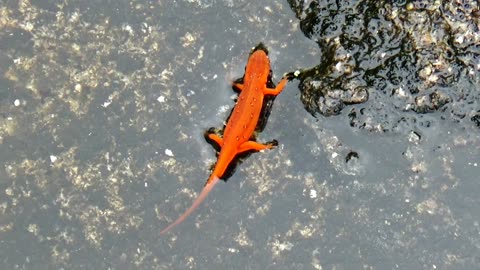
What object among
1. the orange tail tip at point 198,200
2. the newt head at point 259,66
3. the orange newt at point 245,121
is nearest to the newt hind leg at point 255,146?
the orange newt at point 245,121

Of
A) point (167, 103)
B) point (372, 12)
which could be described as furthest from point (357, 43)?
point (167, 103)

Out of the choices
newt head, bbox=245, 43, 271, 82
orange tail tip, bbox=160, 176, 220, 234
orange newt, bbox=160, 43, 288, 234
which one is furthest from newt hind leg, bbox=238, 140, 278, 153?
newt head, bbox=245, 43, 271, 82

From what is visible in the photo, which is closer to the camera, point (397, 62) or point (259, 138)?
point (397, 62)

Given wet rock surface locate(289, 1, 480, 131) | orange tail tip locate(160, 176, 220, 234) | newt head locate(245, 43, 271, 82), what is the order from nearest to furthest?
wet rock surface locate(289, 1, 480, 131) < orange tail tip locate(160, 176, 220, 234) < newt head locate(245, 43, 271, 82)

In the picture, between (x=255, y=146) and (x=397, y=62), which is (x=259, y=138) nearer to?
(x=255, y=146)

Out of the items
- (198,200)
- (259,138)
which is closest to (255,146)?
A: (259,138)

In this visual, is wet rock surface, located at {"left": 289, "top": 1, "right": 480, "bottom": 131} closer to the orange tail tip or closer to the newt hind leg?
the newt hind leg

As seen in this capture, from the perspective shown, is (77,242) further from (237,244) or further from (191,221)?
(237,244)

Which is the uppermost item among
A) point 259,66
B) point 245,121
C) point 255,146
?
point 259,66

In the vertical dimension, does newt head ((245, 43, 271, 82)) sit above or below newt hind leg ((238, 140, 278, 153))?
above
